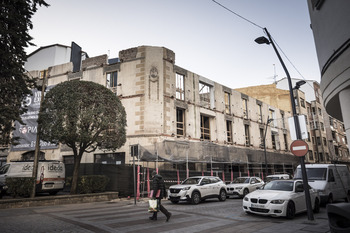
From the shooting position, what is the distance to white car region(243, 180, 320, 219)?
8.25m

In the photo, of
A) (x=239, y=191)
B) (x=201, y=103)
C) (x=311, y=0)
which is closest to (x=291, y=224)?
(x=311, y=0)

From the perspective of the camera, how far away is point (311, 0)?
860cm

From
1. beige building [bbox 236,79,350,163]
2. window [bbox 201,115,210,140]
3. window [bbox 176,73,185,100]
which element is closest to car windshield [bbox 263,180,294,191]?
window [bbox 176,73,185,100]

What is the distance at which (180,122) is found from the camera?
2150cm

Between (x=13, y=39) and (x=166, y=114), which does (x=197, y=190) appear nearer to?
(x=166, y=114)

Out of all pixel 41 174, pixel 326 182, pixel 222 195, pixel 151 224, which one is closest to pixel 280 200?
pixel 151 224

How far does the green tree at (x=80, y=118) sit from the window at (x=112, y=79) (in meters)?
6.74

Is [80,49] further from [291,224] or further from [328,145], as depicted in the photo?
[328,145]

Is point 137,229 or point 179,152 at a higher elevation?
point 179,152

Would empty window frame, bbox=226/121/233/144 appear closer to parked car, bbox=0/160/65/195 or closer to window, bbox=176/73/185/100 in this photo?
window, bbox=176/73/185/100

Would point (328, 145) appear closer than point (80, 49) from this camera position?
No

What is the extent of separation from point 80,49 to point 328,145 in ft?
144

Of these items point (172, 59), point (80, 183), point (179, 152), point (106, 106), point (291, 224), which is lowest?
point (291, 224)

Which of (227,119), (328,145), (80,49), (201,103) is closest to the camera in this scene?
(201,103)
